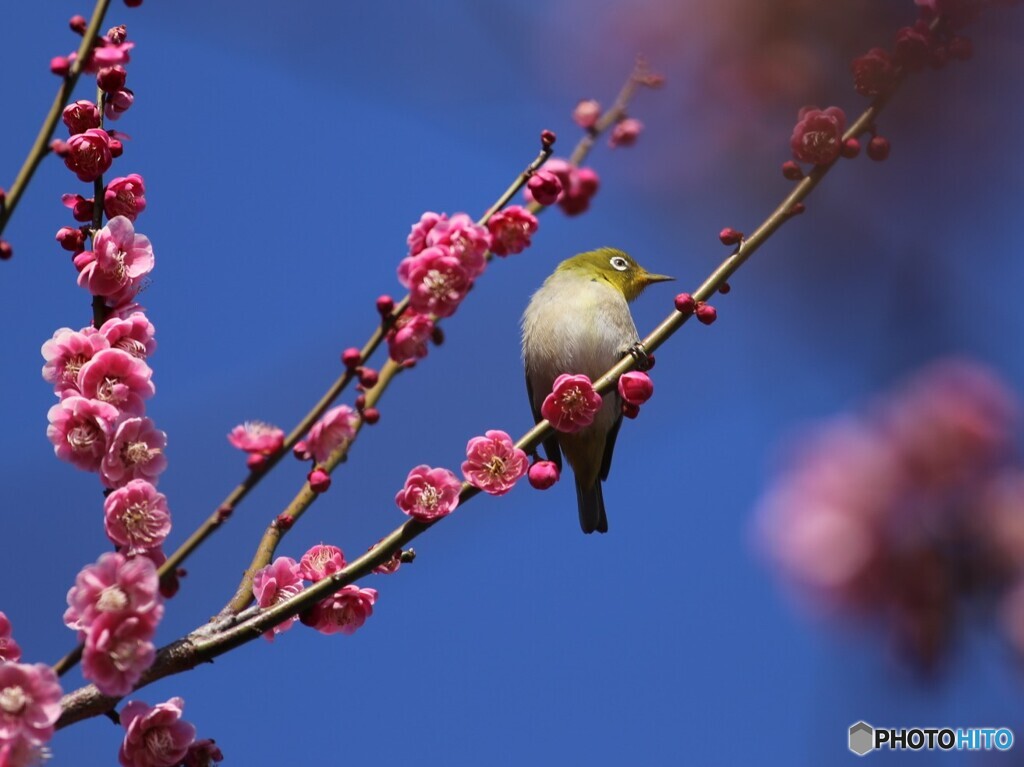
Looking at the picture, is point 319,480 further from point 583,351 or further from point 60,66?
point 583,351

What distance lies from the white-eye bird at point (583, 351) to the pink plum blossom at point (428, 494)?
2403mm

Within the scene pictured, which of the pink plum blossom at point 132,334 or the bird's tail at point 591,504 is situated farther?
the bird's tail at point 591,504

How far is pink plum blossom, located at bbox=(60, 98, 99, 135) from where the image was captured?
216 cm

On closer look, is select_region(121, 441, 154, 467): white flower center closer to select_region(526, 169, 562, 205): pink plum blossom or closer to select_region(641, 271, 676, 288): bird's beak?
select_region(526, 169, 562, 205): pink plum blossom

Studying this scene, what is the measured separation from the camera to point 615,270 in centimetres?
530

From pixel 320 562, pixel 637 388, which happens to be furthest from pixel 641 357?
pixel 320 562

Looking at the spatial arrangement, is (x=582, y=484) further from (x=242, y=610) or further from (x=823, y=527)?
(x=823, y=527)

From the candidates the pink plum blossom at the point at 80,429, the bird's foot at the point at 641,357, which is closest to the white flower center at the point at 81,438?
the pink plum blossom at the point at 80,429

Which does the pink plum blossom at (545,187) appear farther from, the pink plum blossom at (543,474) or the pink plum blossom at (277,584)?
the pink plum blossom at (277,584)

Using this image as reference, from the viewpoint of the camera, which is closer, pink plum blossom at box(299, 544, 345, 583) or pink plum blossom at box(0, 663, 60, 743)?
pink plum blossom at box(0, 663, 60, 743)

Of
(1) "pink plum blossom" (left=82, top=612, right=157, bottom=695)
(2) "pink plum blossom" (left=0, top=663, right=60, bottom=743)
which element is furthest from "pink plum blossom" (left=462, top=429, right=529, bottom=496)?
(2) "pink plum blossom" (left=0, top=663, right=60, bottom=743)

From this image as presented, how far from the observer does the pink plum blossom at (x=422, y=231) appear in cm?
194

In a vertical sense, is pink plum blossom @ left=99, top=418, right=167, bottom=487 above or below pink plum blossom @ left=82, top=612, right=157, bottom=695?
above

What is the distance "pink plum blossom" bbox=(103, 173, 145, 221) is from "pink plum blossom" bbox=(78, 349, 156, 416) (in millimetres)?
323
